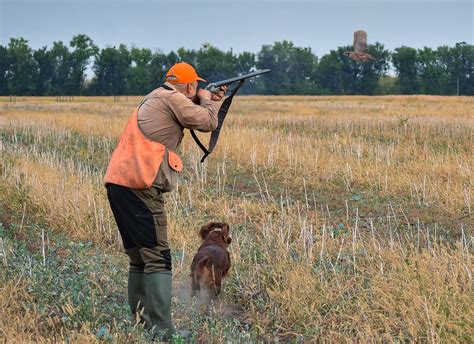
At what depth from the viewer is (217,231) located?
225 inches

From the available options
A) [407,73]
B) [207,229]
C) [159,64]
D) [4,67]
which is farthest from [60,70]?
[207,229]

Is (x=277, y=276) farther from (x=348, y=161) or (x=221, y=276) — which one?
(x=348, y=161)

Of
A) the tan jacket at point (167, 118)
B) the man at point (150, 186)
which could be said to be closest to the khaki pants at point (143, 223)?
the man at point (150, 186)

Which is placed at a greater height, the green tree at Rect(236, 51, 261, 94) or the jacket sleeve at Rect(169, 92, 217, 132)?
the green tree at Rect(236, 51, 261, 94)

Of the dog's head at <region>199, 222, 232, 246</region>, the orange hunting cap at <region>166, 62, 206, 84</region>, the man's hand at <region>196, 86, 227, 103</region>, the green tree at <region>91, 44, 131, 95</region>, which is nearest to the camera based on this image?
the orange hunting cap at <region>166, 62, 206, 84</region>

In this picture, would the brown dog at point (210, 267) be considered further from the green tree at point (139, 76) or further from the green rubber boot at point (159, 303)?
the green tree at point (139, 76)

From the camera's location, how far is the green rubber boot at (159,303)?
184 inches

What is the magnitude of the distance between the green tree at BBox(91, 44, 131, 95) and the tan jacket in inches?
3128

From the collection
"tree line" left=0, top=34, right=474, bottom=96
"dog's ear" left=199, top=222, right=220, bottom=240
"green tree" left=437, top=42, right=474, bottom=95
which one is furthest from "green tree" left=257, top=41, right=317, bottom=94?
"dog's ear" left=199, top=222, right=220, bottom=240

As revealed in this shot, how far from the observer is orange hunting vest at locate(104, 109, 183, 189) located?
4598 millimetres

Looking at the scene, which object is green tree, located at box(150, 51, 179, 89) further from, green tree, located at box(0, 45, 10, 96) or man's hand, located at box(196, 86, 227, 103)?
man's hand, located at box(196, 86, 227, 103)

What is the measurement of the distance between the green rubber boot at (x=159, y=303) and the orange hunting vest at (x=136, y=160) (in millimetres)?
675

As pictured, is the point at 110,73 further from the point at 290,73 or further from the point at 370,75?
the point at 370,75

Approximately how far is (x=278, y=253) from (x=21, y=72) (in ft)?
264
